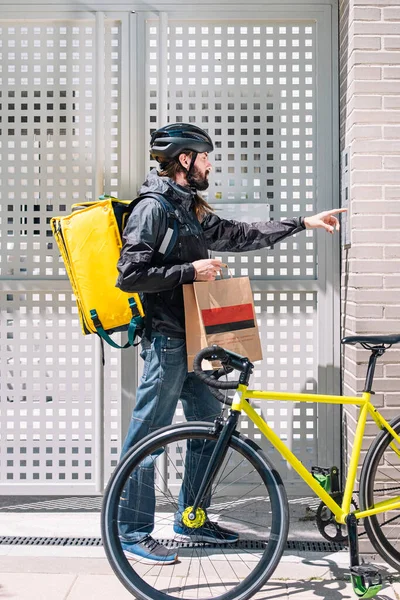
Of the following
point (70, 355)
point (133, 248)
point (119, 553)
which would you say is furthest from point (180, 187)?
point (119, 553)

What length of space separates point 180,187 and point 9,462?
78.0 inches

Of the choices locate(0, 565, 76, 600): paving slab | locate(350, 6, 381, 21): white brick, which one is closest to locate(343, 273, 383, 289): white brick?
locate(350, 6, 381, 21): white brick

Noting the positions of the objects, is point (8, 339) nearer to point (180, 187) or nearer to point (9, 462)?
point (9, 462)

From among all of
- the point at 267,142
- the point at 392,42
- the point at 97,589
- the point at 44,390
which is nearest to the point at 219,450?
the point at 97,589

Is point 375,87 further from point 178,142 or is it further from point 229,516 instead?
point 229,516

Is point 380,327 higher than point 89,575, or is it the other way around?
point 380,327

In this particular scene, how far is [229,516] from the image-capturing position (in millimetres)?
4215

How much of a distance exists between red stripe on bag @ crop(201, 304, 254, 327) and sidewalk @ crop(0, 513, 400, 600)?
118 centimetres

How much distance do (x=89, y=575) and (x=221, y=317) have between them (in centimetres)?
132

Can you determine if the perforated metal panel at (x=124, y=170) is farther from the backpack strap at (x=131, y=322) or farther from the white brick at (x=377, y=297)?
the backpack strap at (x=131, y=322)

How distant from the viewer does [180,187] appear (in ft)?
11.9

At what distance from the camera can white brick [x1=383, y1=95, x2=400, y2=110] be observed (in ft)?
12.3

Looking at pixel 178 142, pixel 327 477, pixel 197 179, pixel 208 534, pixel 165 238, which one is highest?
pixel 178 142

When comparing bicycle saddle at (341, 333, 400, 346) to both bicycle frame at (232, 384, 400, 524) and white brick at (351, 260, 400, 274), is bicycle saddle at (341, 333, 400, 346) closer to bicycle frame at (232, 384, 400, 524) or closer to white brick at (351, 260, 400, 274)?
bicycle frame at (232, 384, 400, 524)
